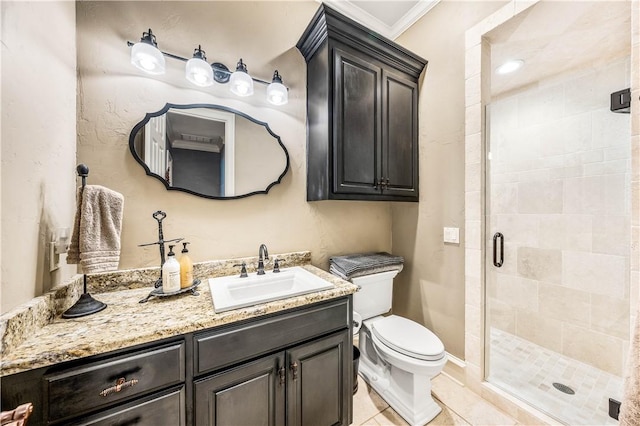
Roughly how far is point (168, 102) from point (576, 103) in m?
2.88

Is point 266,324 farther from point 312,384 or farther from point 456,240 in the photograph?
point 456,240

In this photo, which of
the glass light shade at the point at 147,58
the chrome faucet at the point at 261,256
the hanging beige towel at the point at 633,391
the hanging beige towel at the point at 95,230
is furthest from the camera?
the chrome faucet at the point at 261,256

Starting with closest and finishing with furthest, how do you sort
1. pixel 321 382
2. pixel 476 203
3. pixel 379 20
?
pixel 321 382 < pixel 476 203 < pixel 379 20

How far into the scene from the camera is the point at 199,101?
4.66 feet

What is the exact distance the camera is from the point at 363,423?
137 centimetres

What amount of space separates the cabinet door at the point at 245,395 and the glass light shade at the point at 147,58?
150 cm

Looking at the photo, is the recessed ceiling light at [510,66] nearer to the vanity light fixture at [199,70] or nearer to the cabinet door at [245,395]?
Result: the vanity light fixture at [199,70]

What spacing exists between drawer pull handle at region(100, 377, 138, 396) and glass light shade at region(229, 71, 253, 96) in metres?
1.50

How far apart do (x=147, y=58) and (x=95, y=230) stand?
91cm

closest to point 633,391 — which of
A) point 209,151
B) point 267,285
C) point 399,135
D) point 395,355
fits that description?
point 395,355

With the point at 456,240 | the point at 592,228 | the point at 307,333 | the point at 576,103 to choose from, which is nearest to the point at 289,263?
the point at 307,333

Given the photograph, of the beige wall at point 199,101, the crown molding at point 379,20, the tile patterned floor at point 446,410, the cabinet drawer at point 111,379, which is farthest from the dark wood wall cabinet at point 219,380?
the crown molding at point 379,20

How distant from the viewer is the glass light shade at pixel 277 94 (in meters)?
1.58

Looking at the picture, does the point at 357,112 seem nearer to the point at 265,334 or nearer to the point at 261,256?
the point at 261,256
